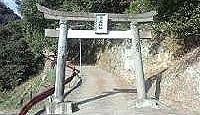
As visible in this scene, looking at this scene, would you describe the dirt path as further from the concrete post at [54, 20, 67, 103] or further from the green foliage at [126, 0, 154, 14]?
the green foliage at [126, 0, 154, 14]

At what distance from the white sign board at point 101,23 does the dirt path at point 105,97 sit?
3.14m

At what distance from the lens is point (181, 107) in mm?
15602

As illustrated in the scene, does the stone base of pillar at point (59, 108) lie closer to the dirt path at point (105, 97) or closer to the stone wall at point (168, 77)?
the dirt path at point (105, 97)

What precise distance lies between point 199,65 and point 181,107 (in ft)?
5.73

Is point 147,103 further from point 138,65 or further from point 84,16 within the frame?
point 84,16

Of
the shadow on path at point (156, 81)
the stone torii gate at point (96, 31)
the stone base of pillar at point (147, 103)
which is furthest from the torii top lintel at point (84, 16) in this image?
the stone base of pillar at point (147, 103)

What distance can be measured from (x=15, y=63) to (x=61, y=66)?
19378mm


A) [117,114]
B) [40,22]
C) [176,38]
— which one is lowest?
[117,114]

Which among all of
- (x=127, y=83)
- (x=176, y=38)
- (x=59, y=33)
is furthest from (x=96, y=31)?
(x=127, y=83)

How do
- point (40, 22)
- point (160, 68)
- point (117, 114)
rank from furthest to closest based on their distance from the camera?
point (40, 22) < point (160, 68) < point (117, 114)

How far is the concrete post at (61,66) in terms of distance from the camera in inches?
668

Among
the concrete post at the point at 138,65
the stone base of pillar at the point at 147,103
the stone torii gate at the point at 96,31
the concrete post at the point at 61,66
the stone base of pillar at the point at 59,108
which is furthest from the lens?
the stone torii gate at the point at 96,31

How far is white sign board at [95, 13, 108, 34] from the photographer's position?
59.0 ft

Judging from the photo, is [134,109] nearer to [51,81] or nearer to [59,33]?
[59,33]
